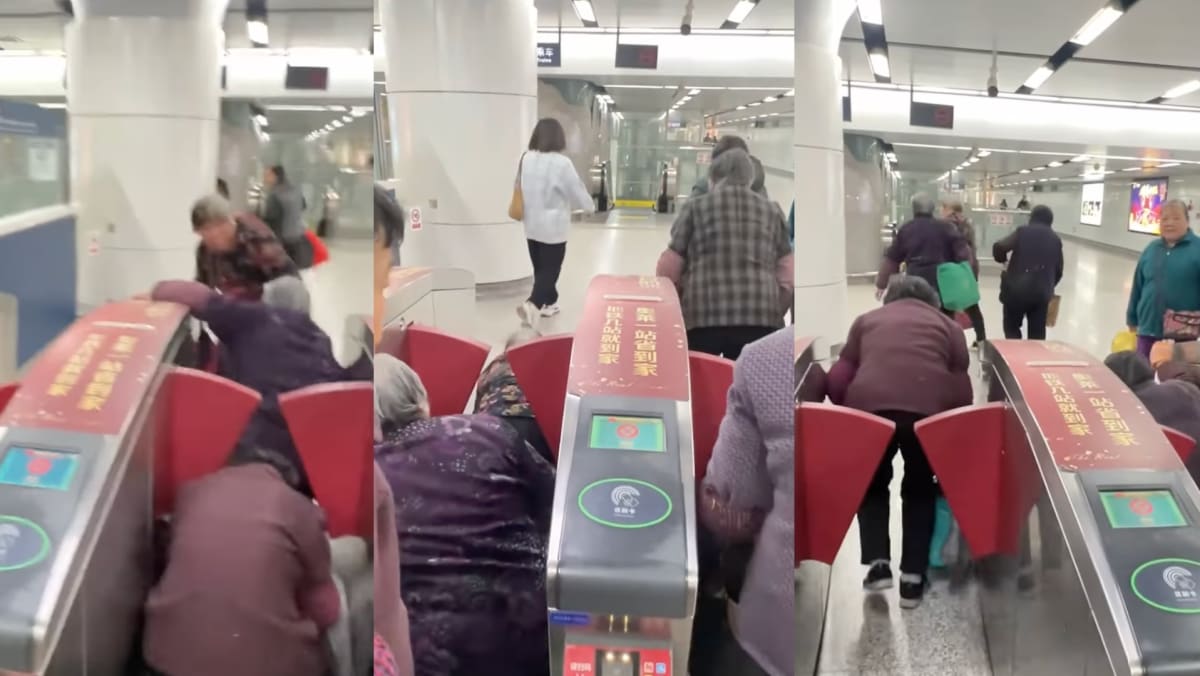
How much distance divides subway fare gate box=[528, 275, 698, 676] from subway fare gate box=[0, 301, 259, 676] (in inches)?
16.8

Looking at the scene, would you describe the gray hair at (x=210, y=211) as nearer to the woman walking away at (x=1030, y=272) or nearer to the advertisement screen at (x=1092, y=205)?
the woman walking away at (x=1030, y=272)

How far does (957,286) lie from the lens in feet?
6.05

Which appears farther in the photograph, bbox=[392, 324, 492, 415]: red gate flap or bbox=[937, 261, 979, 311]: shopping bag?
bbox=[937, 261, 979, 311]: shopping bag

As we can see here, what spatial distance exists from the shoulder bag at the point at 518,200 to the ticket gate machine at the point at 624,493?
0.44 ft

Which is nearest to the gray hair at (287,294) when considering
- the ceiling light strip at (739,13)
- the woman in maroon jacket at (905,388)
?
the ceiling light strip at (739,13)

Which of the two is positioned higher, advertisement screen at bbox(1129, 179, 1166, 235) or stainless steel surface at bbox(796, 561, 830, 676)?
advertisement screen at bbox(1129, 179, 1166, 235)

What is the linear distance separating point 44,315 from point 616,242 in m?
0.72

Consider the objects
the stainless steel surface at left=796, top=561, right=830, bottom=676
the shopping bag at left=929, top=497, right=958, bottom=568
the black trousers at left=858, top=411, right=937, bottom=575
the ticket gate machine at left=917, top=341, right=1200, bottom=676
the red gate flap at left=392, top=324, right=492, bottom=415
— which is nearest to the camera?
the red gate flap at left=392, top=324, right=492, bottom=415

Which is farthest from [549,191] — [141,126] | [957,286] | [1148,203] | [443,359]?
[1148,203]

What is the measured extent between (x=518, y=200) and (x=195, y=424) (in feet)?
1.63

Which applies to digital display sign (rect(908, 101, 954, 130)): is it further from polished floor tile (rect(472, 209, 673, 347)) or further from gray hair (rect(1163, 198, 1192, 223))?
polished floor tile (rect(472, 209, 673, 347))

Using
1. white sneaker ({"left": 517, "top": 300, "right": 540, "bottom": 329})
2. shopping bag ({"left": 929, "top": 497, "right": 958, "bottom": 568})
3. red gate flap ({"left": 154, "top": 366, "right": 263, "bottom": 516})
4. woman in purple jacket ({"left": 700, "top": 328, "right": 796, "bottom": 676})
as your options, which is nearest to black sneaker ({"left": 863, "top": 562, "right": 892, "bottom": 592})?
shopping bag ({"left": 929, "top": 497, "right": 958, "bottom": 568})

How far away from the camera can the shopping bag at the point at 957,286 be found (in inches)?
70.6

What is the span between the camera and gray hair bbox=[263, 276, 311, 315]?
1.05 m
